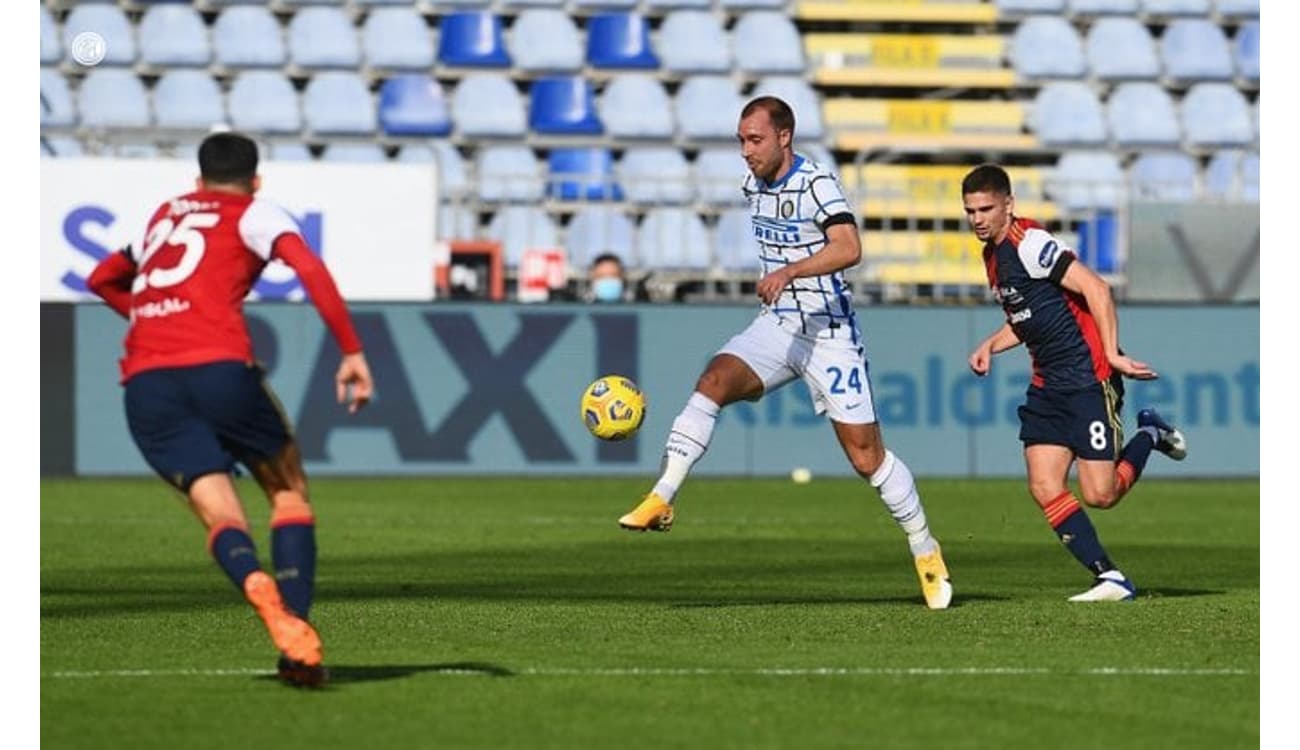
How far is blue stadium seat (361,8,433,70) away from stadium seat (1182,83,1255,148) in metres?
9.67

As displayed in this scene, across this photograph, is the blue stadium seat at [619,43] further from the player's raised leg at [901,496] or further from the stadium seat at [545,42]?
the player's raised leg at [901,496]

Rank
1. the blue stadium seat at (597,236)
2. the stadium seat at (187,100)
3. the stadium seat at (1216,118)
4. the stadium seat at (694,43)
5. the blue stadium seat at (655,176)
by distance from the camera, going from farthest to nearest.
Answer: the stadium seat at (1216,118), the stadium seat at (694,43), the stadium seat at (187,100), the blue stadium seat at (597,236), the blue stadium seat at (655,176)

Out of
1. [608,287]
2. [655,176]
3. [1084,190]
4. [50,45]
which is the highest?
[50,45]

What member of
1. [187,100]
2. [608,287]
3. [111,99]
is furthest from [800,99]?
[111,99]

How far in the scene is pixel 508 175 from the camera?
1054 inches

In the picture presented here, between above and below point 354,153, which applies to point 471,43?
above

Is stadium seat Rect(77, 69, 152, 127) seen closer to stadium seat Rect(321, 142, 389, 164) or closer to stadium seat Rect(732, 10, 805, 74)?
stadium seat Rect(321, 142, 389, 164)

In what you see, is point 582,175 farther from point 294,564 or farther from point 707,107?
point 294,564

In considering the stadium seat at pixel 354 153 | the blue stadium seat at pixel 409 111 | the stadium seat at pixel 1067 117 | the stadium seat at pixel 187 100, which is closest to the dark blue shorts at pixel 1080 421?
the stadium seat at pixel 354 153

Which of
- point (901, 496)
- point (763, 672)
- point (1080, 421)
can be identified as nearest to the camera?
point (763, 672)

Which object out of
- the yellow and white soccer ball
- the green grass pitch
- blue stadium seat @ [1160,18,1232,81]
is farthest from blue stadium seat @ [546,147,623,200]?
the yellow and white soccer ball

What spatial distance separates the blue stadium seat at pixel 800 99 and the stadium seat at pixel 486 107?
267 centimetres

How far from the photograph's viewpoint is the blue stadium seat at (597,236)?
90.6ft

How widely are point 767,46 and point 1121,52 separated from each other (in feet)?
16.0
